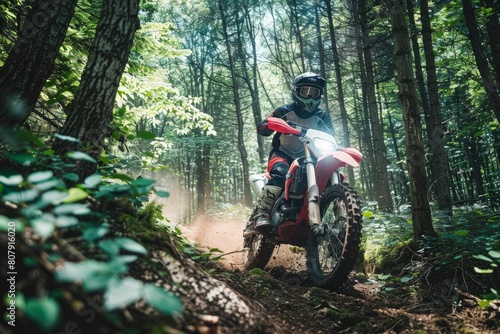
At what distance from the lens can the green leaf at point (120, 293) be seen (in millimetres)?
886

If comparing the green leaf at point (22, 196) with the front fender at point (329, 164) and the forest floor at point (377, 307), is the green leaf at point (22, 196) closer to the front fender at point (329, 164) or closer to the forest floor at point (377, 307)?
the forest floor at point (377, 307)

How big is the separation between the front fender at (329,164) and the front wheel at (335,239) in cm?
19

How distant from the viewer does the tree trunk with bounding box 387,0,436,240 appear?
4.01 meters

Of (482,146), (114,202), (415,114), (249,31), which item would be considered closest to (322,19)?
(249,31)

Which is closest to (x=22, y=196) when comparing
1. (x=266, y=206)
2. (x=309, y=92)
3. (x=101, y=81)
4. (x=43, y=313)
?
(x=43, y=313)

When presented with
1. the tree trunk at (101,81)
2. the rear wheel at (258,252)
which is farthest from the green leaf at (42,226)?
the rear wheel at (258,252)

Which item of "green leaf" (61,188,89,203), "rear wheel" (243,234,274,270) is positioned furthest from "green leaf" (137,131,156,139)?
"rear wheel" (243,234,274,270)

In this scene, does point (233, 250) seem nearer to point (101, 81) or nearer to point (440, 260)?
point (440, 260)

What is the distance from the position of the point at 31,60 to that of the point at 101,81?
39.4 inches

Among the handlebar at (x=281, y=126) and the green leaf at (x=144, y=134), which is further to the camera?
the handlebar at (x=281, y=126)

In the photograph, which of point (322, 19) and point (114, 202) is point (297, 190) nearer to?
point (114, 202)

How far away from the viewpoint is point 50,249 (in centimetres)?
113

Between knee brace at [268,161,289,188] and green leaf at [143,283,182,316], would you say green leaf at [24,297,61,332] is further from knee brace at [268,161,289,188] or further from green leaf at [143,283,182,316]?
knee brace at [268,161,289,188]

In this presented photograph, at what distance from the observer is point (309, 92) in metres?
4.91
